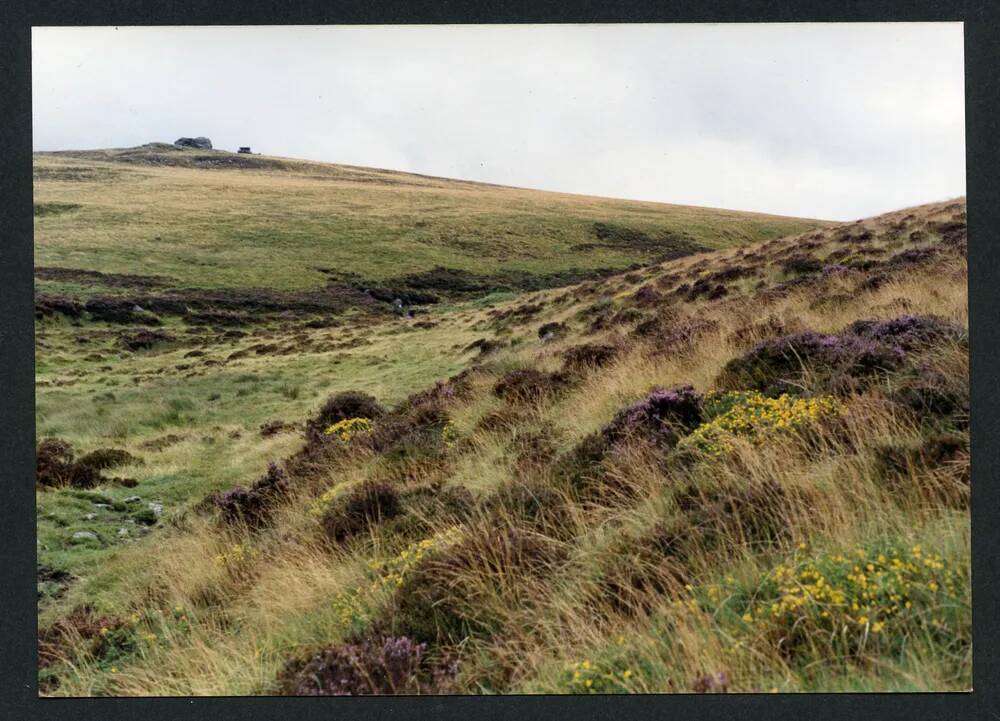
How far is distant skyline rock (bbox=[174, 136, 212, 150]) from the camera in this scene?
148 m

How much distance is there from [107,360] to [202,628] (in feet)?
102

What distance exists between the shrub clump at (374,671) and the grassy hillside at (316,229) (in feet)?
162

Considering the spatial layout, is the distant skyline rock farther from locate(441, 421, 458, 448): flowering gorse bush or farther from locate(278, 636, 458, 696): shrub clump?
locate(278, 636, 458, 696): shrub clump

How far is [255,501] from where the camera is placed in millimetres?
7449

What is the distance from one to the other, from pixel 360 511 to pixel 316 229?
65715 mm

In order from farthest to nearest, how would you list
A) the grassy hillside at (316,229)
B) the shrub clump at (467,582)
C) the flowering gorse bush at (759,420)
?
1. the grassy hillside at (316,229)
2. the flowering gorse bush at (759,420)
3. the shrub clump at (467,582)

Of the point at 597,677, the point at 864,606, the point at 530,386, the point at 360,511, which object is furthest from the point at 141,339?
the point at 864,606

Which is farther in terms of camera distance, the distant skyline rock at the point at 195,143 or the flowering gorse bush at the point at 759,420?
the distant skyline rock at the point at 195,143

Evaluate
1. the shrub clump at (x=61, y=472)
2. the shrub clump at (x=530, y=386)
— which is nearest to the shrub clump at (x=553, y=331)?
the shrub clump at (x=530, y=386)

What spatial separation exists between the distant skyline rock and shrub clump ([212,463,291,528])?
164069 mm

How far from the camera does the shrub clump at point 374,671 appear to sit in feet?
11.7

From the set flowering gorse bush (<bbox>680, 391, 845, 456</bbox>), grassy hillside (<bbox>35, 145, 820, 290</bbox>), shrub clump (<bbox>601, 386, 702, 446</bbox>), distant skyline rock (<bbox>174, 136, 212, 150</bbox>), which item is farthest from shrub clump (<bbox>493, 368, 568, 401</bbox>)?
distant skyline rock (<bbox>174, 136, 212, 150</bbox>)

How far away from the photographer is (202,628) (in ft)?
15.3

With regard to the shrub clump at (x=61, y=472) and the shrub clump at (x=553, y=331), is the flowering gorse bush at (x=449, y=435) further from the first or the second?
the shrub clump at (x=553, y=331)
